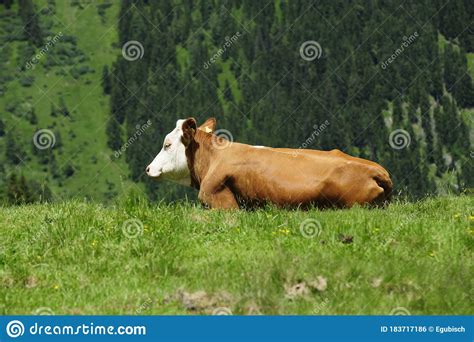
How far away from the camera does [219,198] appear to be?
1568 cm

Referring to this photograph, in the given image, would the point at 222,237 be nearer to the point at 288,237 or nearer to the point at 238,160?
the point at 288,237

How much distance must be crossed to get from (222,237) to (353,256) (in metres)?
2.17

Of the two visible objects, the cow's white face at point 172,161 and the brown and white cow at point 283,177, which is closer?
the brown and white cow at point 283,177

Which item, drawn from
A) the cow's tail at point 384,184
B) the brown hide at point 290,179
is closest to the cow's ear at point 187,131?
the brown hide at point 290,179

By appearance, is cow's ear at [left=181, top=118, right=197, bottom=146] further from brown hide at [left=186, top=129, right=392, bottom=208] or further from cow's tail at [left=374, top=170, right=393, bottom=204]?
cow's tail at [left=374, top=170, right=393, bottom=204]

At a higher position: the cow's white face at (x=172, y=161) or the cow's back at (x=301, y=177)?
the cow's back at (x=301, y=177)

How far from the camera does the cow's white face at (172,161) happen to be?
16.9 meters

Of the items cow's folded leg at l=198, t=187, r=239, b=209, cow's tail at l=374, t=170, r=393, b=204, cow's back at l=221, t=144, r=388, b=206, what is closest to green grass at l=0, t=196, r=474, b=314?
cow's back at l=221, t=144, r=388, b=206

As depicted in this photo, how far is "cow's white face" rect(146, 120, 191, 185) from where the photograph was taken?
55.4 ft

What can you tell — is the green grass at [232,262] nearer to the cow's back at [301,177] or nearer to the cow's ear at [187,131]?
the cow's back at [301,177]

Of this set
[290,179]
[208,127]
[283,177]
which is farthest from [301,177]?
[208,127]

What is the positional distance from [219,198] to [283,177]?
1.31 meters

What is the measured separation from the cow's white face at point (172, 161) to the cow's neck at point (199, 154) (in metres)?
0.12

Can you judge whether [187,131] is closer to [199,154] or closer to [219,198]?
[199,154]
